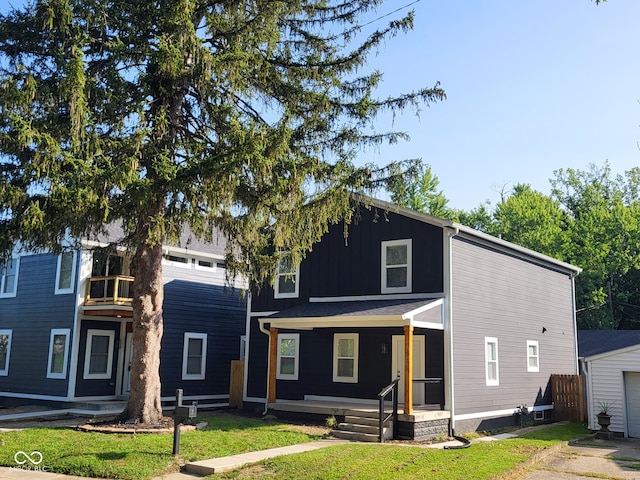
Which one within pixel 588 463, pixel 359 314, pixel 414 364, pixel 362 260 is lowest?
pixel 588 463

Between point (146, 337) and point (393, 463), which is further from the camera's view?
point (146, 337)

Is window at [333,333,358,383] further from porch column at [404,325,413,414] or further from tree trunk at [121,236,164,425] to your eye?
tree trunk at [121,236,164,425]

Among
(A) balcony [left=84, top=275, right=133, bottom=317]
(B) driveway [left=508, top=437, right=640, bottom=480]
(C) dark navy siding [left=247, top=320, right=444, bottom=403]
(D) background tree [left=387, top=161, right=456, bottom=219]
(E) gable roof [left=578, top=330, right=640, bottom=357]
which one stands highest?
(D) background tree [left=387, top=161, right=456, bottom=219]

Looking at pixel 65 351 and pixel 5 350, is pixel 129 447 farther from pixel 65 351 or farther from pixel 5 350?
pixel 5 350

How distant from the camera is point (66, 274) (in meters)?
19.9

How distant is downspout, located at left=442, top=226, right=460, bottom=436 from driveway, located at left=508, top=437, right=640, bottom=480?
8.66 feet

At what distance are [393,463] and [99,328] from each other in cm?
1267

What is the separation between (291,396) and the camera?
18031mm

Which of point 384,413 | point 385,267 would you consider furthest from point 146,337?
point 385,267

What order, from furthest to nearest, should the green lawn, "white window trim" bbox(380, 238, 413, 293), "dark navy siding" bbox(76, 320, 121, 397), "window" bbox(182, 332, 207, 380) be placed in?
"window" bbox(182, 332, 207, 380) < "dark navy siding" bbox(76, 320, 121, 397) < "white window trim" bbox(380, 238, 413, 293) < the green lawn

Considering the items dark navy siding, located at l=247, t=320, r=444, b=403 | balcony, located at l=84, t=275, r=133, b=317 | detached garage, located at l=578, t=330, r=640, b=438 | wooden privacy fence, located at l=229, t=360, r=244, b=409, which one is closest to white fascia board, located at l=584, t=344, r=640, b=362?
detached garage, located at l=578, t=330, r=640, b=438

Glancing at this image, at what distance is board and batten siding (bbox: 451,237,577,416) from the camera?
627 inches

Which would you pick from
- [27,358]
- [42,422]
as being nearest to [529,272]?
[42,422]

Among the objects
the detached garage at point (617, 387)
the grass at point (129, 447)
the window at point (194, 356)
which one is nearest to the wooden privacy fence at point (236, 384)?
the window at point (194, 356)
